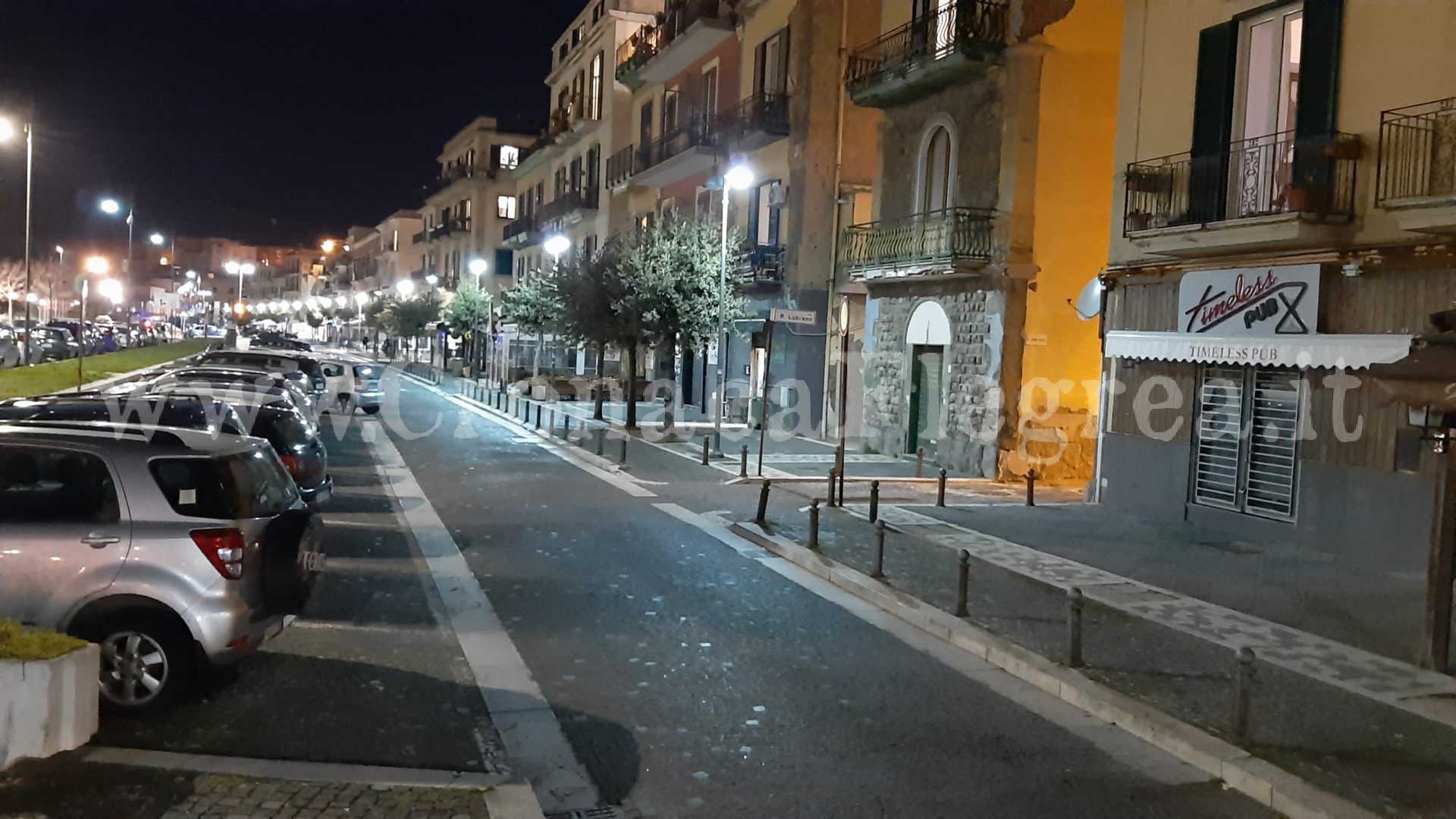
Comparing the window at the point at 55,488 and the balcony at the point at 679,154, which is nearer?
the window at the point at 55,488

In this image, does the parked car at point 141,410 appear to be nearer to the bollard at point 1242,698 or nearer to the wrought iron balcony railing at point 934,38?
the bollard at point 1242,698

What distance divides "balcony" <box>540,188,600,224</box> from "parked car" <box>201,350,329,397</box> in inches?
752

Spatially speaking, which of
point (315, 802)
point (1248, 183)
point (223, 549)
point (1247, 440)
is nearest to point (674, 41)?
point (1248, 183)

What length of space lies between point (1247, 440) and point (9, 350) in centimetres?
4030

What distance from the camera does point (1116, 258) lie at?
55.5 feet

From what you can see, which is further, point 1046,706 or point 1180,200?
point 1180,200

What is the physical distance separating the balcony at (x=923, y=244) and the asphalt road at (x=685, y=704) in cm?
1023

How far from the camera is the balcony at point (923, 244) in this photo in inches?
813

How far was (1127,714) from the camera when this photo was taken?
7.26 metres

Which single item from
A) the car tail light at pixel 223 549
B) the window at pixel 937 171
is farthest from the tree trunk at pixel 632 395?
the car tail light at pixel 223 549

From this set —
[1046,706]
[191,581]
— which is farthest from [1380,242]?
[191,581]

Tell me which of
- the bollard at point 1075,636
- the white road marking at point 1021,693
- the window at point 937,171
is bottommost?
the white road marking at point 1021,693

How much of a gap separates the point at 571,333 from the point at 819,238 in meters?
6.81

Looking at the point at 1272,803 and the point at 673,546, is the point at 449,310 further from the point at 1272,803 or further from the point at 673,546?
the point at 1272,803
